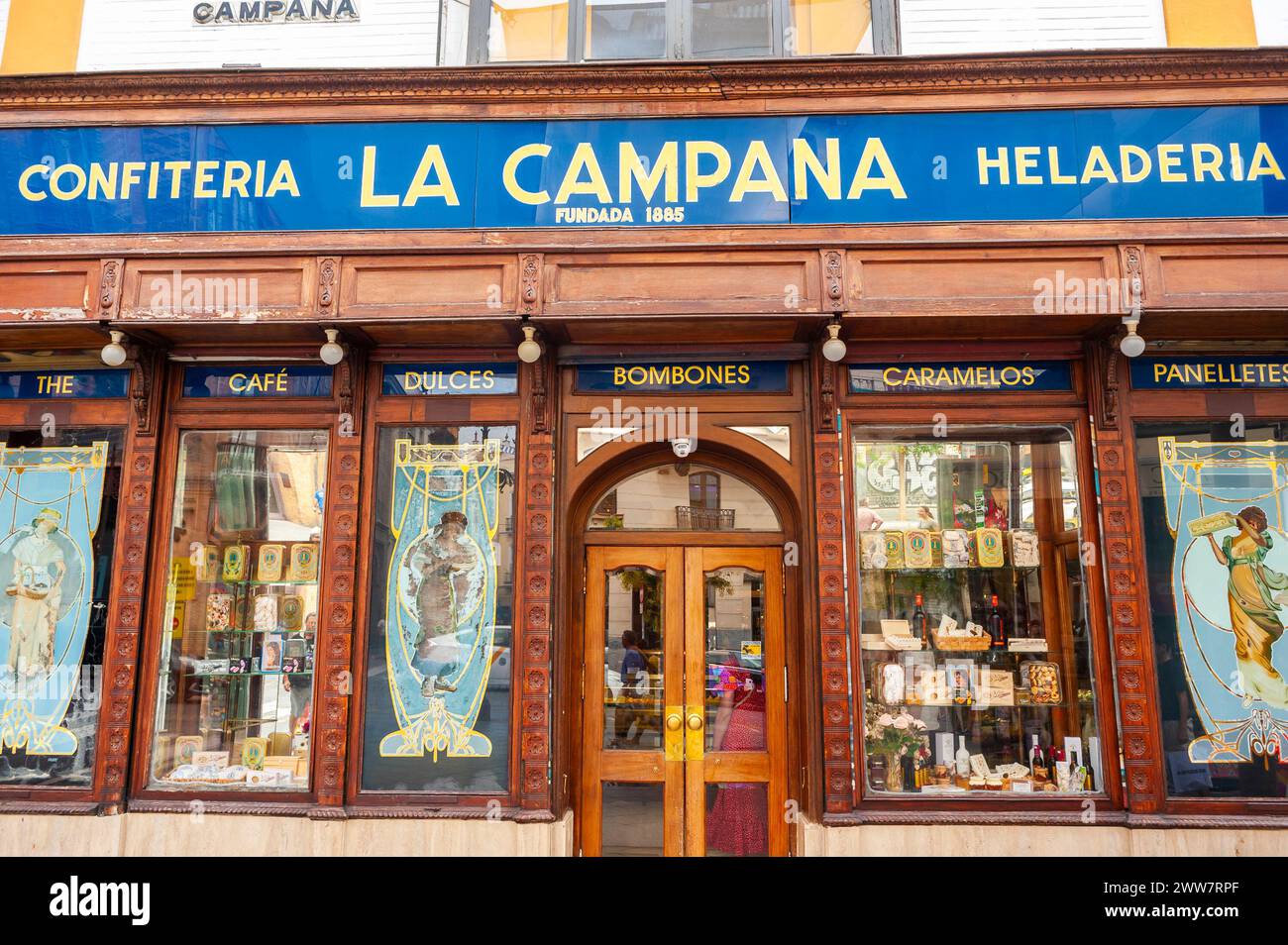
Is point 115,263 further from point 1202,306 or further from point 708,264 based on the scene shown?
point 1202,306

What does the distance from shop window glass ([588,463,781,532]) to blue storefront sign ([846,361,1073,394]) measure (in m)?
1.20

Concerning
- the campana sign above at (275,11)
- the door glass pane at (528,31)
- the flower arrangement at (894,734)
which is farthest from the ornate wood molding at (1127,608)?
the campana sign above at (275,11)

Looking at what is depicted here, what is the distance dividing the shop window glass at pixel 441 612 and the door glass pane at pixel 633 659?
0.83 meters

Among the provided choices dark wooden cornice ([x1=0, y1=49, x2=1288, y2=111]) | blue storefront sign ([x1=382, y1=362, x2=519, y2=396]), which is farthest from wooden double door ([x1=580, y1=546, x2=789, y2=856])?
dark wooden cornice ([x1=0, y1=49, x2=1288, y2=111])

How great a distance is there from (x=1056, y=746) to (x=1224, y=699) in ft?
3.81

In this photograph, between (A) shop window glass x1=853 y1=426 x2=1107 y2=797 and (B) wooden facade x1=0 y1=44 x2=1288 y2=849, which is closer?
(B) wooden facade x1=0 y1=44 x2=1288 y2=849

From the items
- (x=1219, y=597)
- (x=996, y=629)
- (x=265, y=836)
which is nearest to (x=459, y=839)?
(x=265, y=836)

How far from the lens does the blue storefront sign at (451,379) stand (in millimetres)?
6203

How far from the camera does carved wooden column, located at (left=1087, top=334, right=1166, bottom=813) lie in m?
5.50

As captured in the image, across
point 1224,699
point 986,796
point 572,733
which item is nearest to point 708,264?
point 572,733

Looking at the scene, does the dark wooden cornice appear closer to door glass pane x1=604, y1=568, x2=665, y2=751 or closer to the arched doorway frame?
the arched doorway frame

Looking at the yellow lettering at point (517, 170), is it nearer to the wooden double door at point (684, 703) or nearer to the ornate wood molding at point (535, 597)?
the ornate wood molding at point (535, 597)

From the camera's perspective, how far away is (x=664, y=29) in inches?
259

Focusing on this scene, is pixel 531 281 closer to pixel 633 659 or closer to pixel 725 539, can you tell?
pixel 725 539
